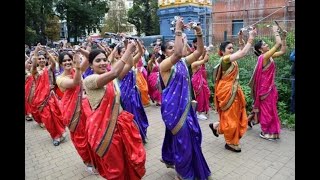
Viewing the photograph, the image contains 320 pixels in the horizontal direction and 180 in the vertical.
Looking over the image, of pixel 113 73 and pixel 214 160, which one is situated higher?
pixel 113 73

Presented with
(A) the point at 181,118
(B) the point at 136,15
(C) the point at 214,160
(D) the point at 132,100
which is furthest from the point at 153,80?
(B) the point at 136,15

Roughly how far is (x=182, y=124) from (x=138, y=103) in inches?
90.2

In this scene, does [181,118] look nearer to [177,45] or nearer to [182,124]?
[182,124]

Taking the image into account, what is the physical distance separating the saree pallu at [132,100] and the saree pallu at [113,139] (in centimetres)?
240

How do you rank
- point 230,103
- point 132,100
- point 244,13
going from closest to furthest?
point 230,103 < point 132,100 < point 244,13

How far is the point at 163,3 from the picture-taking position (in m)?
14.9

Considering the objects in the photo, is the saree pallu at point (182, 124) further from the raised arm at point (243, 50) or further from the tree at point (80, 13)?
the tree at point (80, 13)

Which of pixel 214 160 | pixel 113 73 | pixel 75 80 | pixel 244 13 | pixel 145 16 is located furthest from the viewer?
pixel 145 16

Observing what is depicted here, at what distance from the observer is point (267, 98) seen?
5.66m

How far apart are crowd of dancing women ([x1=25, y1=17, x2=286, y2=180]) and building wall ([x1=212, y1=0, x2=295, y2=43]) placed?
7009mm

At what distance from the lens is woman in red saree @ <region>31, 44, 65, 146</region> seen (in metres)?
6.11
